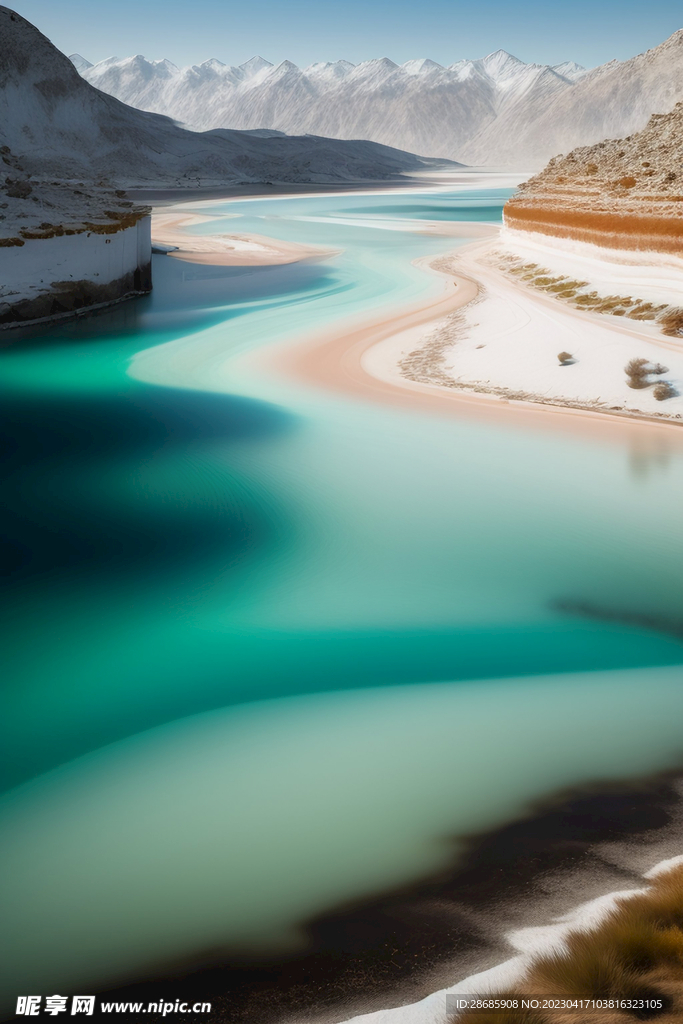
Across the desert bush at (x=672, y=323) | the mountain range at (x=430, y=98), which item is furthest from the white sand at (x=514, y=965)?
the mountain range at (x=430, y=98)

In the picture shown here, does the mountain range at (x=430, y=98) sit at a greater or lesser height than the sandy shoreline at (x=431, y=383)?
greater

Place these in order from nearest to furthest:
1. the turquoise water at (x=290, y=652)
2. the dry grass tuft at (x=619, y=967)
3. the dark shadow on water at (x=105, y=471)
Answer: the dry grass tuft at (x=619, y=967) → the turquoise water at (x=290, y=652) → the dark shadow on water at (x=105, y=471)

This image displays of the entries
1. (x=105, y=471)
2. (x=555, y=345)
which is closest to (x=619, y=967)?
(x=105, y=471)

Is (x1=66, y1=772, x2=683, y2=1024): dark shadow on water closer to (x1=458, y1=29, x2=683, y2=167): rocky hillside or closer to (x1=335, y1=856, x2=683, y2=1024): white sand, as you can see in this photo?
(x1=335, y1=856, x2=683, y2=1024): white sand

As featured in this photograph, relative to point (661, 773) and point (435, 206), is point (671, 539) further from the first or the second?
point (435, 206)

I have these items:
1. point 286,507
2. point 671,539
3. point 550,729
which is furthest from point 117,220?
point 550,729

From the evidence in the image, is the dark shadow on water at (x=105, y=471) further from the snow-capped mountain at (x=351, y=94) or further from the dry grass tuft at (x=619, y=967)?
the snow-capped mountain at (x=351, y=94)
